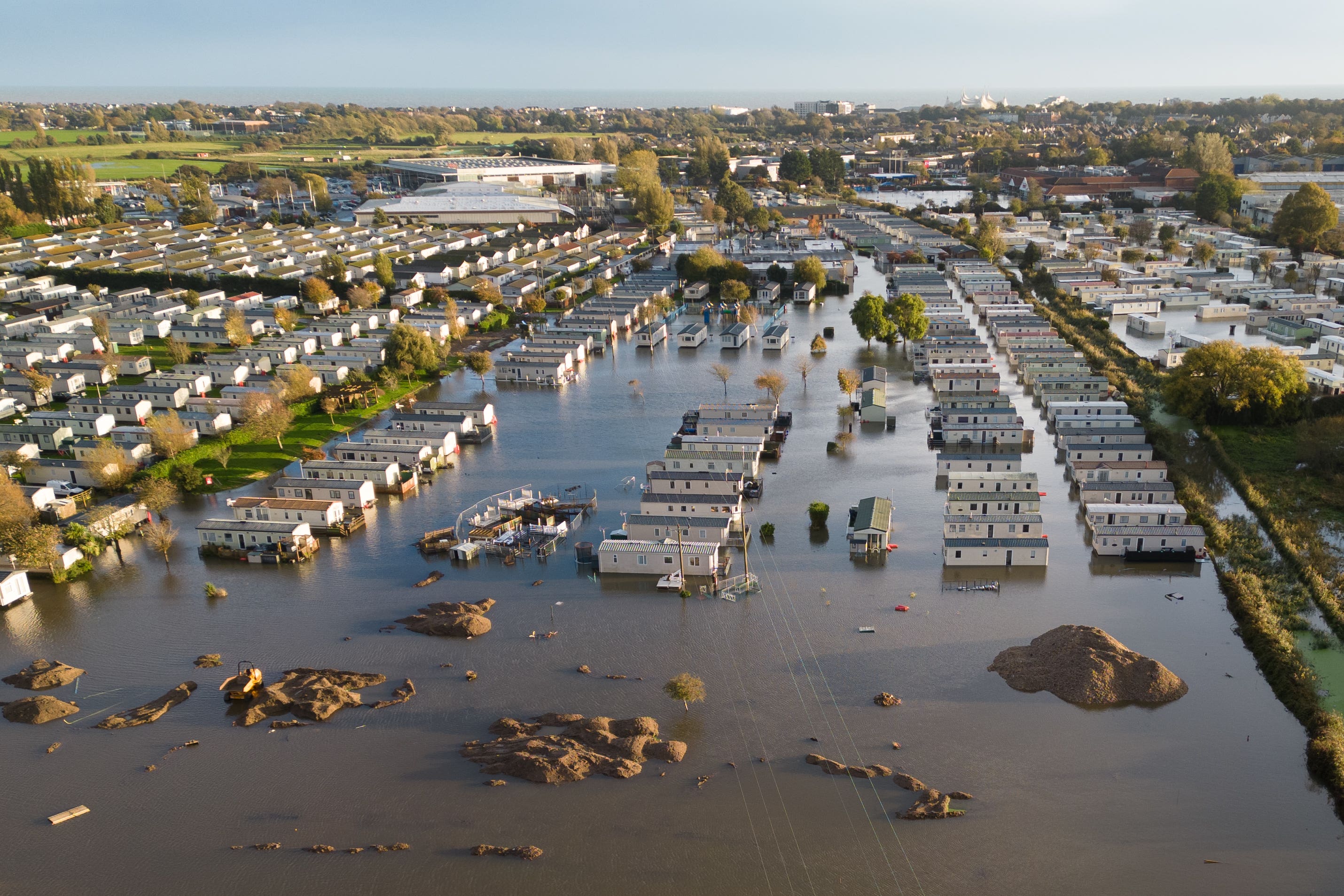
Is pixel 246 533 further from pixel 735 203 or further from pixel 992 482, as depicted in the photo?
pixel 735 203

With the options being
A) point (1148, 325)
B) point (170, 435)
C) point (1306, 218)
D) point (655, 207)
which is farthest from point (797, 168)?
point (170, 435)

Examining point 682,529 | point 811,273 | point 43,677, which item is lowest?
point 43,677

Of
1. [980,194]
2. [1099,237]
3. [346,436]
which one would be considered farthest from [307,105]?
[346,436]

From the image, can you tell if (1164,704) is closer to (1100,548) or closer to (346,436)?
(1100,548)

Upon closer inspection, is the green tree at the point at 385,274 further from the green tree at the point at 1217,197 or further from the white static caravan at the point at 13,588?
the green tree at the point at 1217,197

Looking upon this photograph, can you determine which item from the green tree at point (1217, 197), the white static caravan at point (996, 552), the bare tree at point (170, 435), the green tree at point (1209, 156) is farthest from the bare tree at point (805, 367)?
the green tree at point (1209, 156)

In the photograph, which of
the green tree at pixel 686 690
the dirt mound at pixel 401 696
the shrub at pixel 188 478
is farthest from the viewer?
the shrub at pixel 188 478

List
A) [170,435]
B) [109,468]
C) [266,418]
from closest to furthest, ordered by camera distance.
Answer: [109,468] → [170,435] → [266,418]
